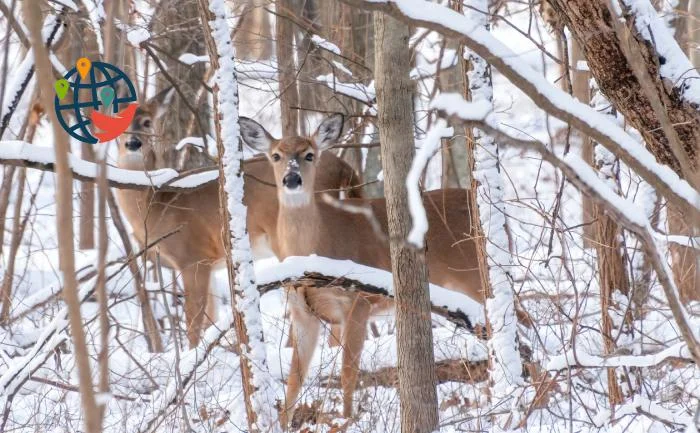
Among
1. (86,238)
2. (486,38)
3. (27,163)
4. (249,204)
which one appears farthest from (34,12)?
(86,238)

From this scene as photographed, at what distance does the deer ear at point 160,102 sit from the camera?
893 centimetres

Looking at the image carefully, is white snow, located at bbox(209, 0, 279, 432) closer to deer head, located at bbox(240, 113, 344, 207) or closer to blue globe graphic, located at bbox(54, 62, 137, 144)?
blue globe graphic, located at bbox(54, 62, 137, 144)

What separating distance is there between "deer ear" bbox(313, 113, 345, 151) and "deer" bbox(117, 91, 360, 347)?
2.32 feet

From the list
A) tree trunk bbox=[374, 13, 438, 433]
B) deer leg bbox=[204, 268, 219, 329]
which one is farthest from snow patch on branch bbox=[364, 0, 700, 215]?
deer leg bbox=[204, 268, 219, 329]

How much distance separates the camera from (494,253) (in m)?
4.68

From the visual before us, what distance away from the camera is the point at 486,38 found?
8.02ft

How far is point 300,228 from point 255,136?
813 mm

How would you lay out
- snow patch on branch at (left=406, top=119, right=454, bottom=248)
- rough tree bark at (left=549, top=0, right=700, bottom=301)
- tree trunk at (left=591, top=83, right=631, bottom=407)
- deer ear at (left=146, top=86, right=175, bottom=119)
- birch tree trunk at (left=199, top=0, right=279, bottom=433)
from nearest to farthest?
snow patch on branch at (left=406, top=119, right=454, bottom=248)
rough tree bark at (left=549, top=0, right=700, bottom=301)
birch tree trunk at (left=199, top=0, right=279, bottom=433)
tree trunk at (left=591, top=83, right=631, bottom=407)
deer ear at (left=146, top=86, right=175, bottom=119)

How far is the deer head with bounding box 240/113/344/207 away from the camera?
742 centimetres

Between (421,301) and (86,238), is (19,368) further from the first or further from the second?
(86,238)

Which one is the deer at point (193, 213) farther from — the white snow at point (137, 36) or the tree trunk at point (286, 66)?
the white snow at point (137, 36)

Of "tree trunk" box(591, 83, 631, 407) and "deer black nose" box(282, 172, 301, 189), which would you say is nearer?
"tree trunk" box(591, 83, 631, 407)

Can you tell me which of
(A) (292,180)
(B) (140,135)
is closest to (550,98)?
(A) (292,180)

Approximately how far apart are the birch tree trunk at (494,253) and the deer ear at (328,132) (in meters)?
2.77
